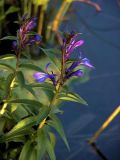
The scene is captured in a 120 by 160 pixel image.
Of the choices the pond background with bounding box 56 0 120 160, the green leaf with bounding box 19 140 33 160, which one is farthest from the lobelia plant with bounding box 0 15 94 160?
the pond background with bounding box 56 0 120 160

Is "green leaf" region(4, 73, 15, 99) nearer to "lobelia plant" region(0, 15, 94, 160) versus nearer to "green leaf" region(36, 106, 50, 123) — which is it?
"lobelia plant" region(0, 15, 94, 160)

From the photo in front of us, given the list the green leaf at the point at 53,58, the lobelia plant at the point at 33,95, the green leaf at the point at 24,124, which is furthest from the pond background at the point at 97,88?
the green leaf at the point at 53,58

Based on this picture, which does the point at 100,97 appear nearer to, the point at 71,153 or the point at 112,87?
the point at 112,87

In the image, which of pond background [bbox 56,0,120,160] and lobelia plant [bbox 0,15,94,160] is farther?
pond background [bbox 56,0,120,160]

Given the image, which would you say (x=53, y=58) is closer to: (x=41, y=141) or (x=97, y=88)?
(x=41, y=141)

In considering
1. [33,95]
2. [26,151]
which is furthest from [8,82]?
[26,151]
